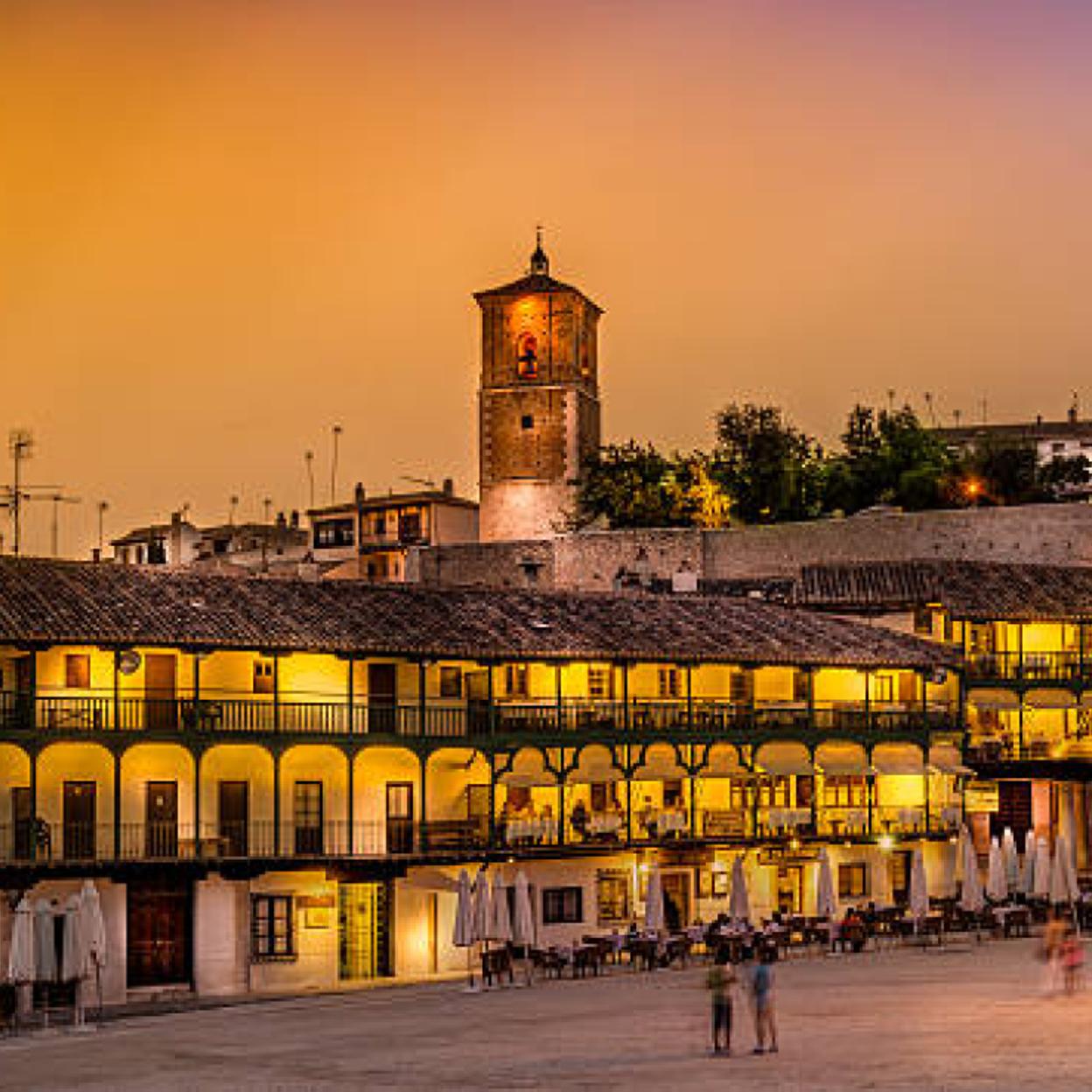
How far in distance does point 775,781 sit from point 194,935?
61.7 feet

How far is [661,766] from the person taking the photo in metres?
56.1

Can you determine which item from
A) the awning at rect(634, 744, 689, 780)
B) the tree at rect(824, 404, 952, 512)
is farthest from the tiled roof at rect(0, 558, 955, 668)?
the tree at rect(824, 404, 952, 512)

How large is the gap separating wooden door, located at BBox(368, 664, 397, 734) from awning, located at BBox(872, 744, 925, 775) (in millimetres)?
14953

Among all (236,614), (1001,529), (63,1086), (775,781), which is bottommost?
(63,1086)

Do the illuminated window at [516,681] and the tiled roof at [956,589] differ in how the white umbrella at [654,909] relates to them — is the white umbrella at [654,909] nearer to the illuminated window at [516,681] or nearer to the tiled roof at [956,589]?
the illuminated window at [516,681]

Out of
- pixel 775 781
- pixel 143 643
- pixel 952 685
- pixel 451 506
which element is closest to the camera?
pixel 143 643

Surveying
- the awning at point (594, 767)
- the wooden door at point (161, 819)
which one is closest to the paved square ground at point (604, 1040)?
the wooden door at point (161, 819)

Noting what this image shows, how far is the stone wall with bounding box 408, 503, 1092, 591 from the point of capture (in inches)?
3342

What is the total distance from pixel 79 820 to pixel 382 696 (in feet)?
27.7

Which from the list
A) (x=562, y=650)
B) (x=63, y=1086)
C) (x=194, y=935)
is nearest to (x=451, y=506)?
(x=562, y=650)

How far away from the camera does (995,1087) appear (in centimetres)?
2836

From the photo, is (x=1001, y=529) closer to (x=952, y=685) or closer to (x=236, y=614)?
(x=952, y=685)

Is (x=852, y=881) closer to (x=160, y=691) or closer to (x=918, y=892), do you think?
(x=918, y=892)

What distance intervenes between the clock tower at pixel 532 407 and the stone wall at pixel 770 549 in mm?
13195
